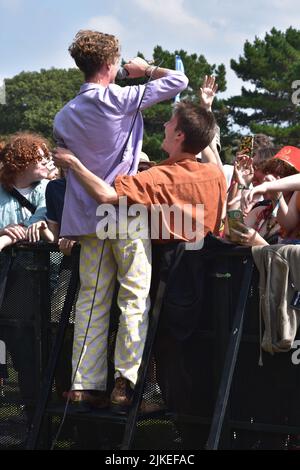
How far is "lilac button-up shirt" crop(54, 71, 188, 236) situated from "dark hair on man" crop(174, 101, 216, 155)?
134mm

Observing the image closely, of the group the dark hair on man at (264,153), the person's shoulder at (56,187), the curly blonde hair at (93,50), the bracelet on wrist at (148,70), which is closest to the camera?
the curly blonde hair at (93,50)

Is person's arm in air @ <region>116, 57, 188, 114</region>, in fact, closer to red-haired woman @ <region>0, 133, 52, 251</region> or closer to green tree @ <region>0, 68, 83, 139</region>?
red-haired woman @ <region>0, 133, 52, 251</region>

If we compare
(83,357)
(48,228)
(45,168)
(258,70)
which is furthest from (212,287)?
(258,70)

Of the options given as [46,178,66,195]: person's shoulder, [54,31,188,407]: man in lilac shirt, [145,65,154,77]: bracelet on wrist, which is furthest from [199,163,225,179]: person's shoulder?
[46,178,66,195]: person's shoulder

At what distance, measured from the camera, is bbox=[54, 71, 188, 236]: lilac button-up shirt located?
16.3ft

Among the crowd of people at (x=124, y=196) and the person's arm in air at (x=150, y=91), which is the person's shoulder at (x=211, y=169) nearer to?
the crowd of people at (x=124, y=196)

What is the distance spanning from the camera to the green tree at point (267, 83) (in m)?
41.5

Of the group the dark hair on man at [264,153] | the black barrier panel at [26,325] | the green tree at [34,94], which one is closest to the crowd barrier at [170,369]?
the black barrier panel at [26,325]

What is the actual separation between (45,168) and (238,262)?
212cm

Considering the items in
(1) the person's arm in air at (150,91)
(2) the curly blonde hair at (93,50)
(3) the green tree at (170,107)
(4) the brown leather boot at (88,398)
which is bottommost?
(4) the brown leather boot at (88,398)

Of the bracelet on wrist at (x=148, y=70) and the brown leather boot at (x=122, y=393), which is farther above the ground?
the bracelet on wrist at (x=148, y=70)

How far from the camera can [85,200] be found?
5008mm

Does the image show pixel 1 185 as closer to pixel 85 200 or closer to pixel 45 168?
pixel 45 168

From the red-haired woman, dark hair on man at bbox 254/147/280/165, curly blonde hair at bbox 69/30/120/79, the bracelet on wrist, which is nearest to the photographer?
curly blonde hair at bbox 69/30/120/79
